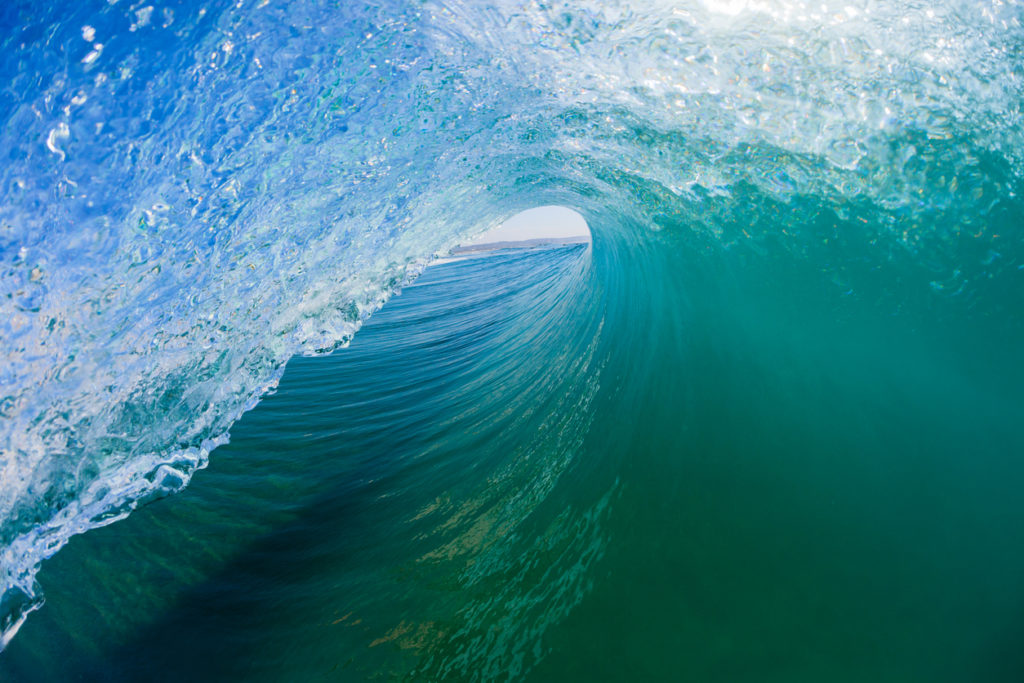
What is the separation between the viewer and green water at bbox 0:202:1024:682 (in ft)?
7.14

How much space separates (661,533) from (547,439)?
5.02ft

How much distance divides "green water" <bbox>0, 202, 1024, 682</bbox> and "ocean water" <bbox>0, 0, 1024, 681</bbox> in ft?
0.06

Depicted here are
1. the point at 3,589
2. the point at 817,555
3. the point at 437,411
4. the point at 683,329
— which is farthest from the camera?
the point at 437,411

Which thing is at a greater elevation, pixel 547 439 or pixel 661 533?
pixel 547 439

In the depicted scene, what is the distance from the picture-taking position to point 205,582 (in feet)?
9.53

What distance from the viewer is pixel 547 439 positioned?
164 inches

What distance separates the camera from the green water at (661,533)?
2178 mm

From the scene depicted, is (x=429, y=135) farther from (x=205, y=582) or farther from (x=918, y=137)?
(x=205, y=582)

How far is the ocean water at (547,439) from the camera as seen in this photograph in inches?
86.0

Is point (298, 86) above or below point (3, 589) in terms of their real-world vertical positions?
above

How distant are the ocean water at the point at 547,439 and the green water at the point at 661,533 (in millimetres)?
17

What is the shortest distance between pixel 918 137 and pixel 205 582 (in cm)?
453

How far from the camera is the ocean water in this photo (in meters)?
2.18

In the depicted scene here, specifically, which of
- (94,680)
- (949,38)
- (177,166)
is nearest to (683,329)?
(949,38)
